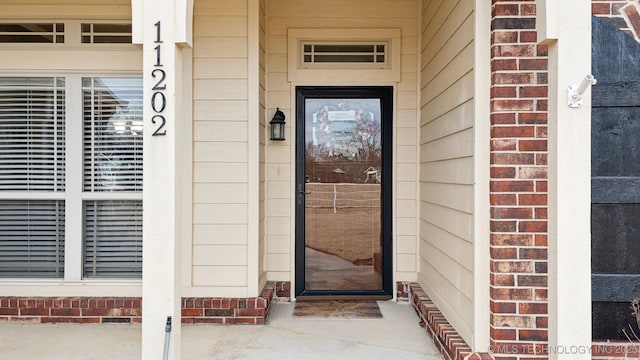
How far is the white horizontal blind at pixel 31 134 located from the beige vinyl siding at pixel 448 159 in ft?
9.29

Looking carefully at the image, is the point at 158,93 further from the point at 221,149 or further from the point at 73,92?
the point at 73,92

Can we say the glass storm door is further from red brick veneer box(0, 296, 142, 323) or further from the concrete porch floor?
red brick veneer box(0, 296, 142, 323)

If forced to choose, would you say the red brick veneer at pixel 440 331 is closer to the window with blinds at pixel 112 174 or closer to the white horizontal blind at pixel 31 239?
the window with blinds at pixel 112 174

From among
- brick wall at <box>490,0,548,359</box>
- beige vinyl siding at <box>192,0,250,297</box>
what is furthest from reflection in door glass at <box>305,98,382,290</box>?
brick wall at <box>490,0,548,359</box>

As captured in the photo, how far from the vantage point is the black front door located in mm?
2475

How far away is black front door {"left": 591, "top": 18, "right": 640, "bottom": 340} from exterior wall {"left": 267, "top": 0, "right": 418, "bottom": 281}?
1827 mm

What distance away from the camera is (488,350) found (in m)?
2.58

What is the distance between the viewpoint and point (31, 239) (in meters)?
3.74

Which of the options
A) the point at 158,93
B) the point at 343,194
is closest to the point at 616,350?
the point at 343,194

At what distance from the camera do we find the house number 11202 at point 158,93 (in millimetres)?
2330

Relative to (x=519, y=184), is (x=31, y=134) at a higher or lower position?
higher

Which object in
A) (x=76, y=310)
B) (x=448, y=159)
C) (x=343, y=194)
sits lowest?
(x=76, y=310)

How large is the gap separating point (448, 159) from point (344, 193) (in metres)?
1.31

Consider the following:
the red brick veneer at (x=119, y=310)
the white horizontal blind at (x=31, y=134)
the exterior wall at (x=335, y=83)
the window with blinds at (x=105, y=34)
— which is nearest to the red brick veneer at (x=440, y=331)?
→ the exterior wall at (x=335, y=83)
